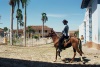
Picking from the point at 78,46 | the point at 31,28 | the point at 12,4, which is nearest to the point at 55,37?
the point at 78,46

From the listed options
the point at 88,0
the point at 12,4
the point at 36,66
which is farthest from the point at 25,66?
the point at 12,4

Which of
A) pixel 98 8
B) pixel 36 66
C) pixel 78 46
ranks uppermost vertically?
pixel 98 8

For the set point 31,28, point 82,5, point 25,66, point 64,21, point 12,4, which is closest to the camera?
point 25,66

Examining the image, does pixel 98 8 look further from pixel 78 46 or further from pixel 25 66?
pixel 25 66

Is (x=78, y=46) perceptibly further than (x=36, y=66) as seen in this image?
Yes

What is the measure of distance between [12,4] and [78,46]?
27773mm

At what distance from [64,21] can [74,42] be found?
1.39 meters

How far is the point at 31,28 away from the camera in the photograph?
11544 cm

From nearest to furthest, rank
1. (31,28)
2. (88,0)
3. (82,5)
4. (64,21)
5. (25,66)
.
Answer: (25,66)
(64,21)
(88,0)
(82,5)
(31,28)

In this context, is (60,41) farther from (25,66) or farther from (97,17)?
(97,17)

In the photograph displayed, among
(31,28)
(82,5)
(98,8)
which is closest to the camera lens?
(98,8)

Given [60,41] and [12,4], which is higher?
[12,4]

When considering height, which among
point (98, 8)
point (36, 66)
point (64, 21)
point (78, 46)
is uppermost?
point (98, 8)

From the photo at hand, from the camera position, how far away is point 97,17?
76.3 feet
